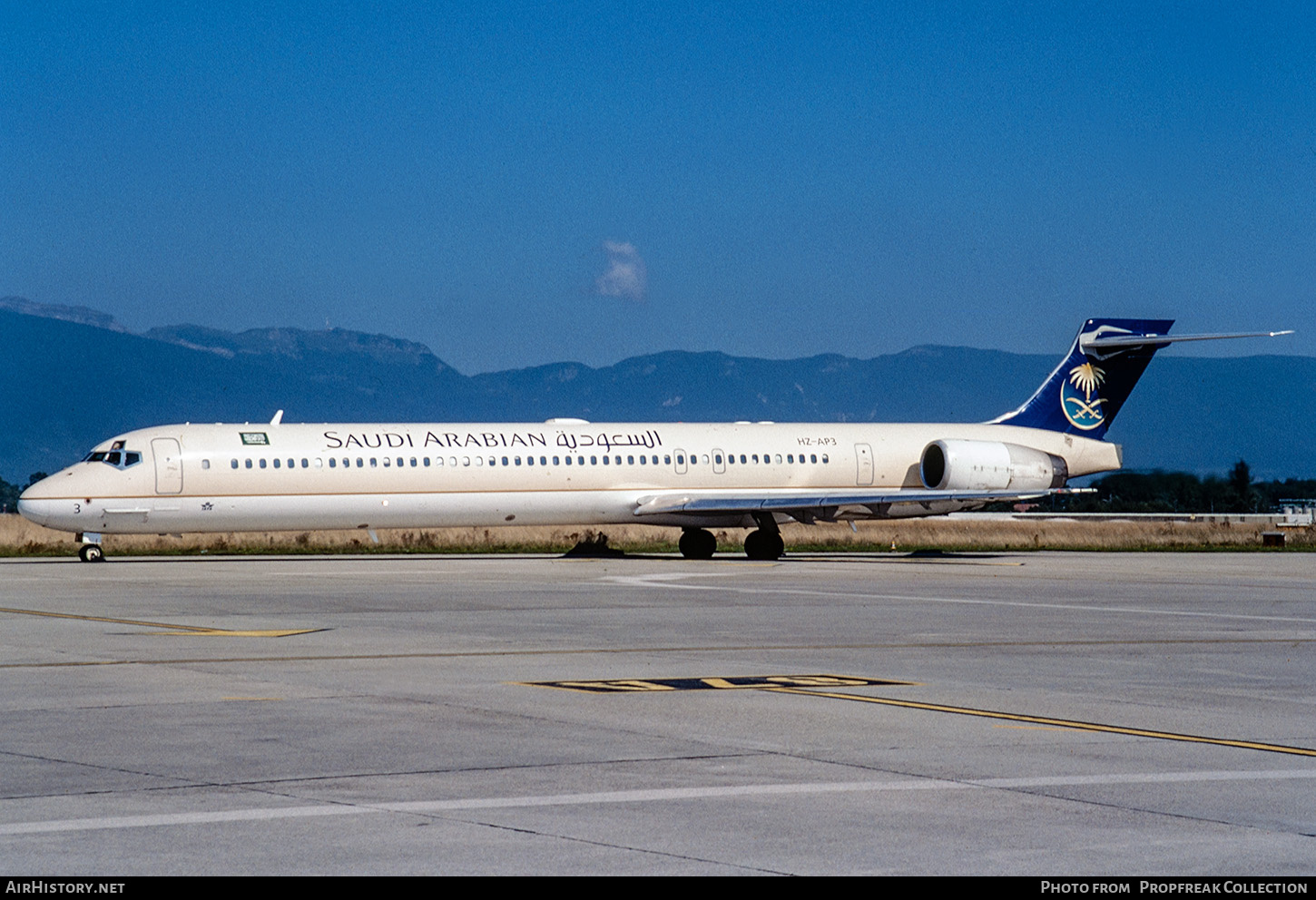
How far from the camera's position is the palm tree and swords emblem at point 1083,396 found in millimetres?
48094

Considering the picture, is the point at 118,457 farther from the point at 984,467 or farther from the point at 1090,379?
the point at 1090,379

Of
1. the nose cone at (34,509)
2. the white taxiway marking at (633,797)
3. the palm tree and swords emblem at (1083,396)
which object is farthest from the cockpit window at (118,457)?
the white taxiway marking at (633,797)

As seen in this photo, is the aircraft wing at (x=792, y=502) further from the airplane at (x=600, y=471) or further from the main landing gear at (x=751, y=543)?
the main landing gear at (x=751, y=543)

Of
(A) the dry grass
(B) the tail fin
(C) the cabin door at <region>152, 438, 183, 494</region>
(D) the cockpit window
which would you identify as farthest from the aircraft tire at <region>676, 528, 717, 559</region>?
A: (D) the cockpit window

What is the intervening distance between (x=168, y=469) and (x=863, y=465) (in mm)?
18615

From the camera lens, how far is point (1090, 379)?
48125mm

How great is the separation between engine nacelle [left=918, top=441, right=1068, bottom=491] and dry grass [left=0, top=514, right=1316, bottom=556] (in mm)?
4379

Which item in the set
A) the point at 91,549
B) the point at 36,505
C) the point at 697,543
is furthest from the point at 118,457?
the point at 697,543

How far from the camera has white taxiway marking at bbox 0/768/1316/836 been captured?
838 cm

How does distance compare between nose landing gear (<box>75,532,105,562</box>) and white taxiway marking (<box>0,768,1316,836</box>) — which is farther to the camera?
nose landing gear (<box>75,532,105,562</box>)

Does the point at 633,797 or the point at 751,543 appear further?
the point at 751,543

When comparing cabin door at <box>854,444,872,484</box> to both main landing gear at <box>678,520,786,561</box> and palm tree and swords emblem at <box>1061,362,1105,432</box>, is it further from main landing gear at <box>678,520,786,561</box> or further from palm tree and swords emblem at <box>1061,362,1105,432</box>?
palm tree and swords emblem at <box>1061,362,1105,432</box>

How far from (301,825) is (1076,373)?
42387mm

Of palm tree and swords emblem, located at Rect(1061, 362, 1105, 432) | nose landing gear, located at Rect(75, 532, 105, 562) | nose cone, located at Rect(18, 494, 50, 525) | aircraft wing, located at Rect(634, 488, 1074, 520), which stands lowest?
nose landing gear, located at Rect(75, 532, 105, 562)
